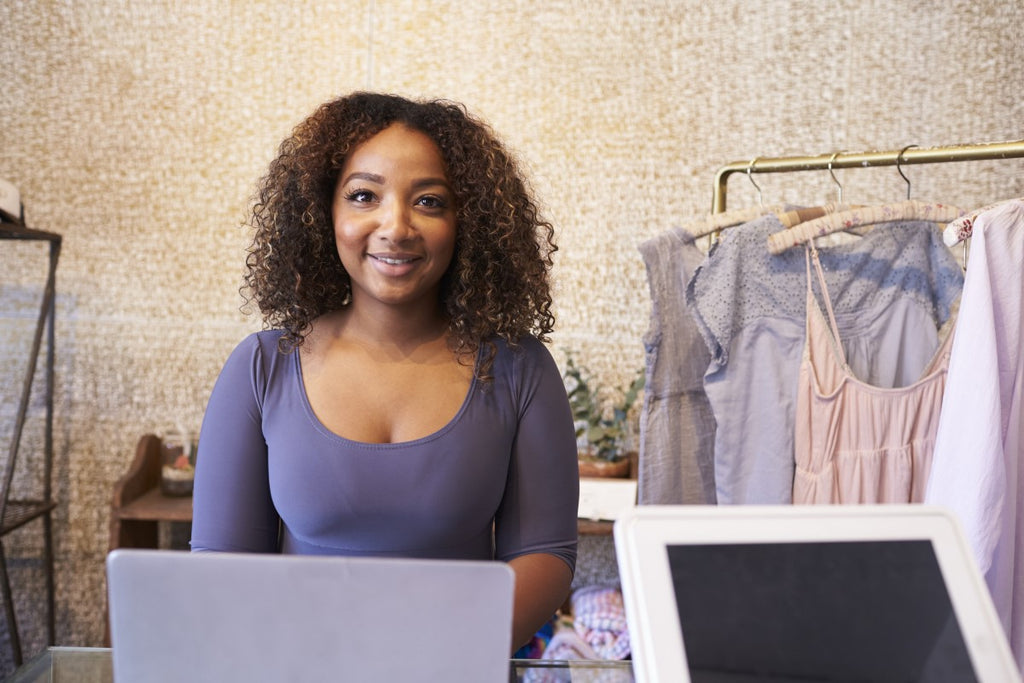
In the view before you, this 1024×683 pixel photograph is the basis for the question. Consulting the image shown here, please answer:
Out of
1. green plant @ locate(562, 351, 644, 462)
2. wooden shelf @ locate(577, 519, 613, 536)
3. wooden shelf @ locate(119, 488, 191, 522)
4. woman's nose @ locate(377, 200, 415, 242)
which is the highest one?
woman's nose @ locate(377, 200, 415, 242)

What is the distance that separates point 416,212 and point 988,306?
903 mm

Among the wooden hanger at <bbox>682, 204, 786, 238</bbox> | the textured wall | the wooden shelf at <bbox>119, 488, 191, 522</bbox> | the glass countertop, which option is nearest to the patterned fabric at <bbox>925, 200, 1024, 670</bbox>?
the wooden hanger at <bbox>682, 204, 786, 238</bbox>

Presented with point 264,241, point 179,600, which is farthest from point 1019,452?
point 179,600

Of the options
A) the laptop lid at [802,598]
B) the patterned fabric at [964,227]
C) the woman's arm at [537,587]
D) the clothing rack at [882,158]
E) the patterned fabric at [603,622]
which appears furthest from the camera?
the patterned fabric at [603,622]

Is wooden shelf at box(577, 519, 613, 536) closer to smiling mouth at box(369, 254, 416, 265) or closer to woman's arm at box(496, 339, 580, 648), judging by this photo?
woman's arm at box(496, 339, 580, 648)

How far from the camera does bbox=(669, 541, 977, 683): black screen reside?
53 cm

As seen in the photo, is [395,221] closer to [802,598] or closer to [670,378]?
[802,598]

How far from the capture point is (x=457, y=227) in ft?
4.12

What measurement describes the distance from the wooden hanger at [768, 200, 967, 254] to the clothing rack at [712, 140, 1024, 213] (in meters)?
0.09

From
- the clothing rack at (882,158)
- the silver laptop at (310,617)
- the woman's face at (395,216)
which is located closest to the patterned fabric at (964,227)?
the clothing rack at (882,158)

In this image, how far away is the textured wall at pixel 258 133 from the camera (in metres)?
2.52

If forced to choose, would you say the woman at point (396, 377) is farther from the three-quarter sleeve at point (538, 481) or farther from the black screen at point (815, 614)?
the black screen at point (815, 614)

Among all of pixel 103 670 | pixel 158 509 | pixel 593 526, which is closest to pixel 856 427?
pixel 593 526

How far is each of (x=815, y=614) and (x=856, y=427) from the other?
4.19 feet
